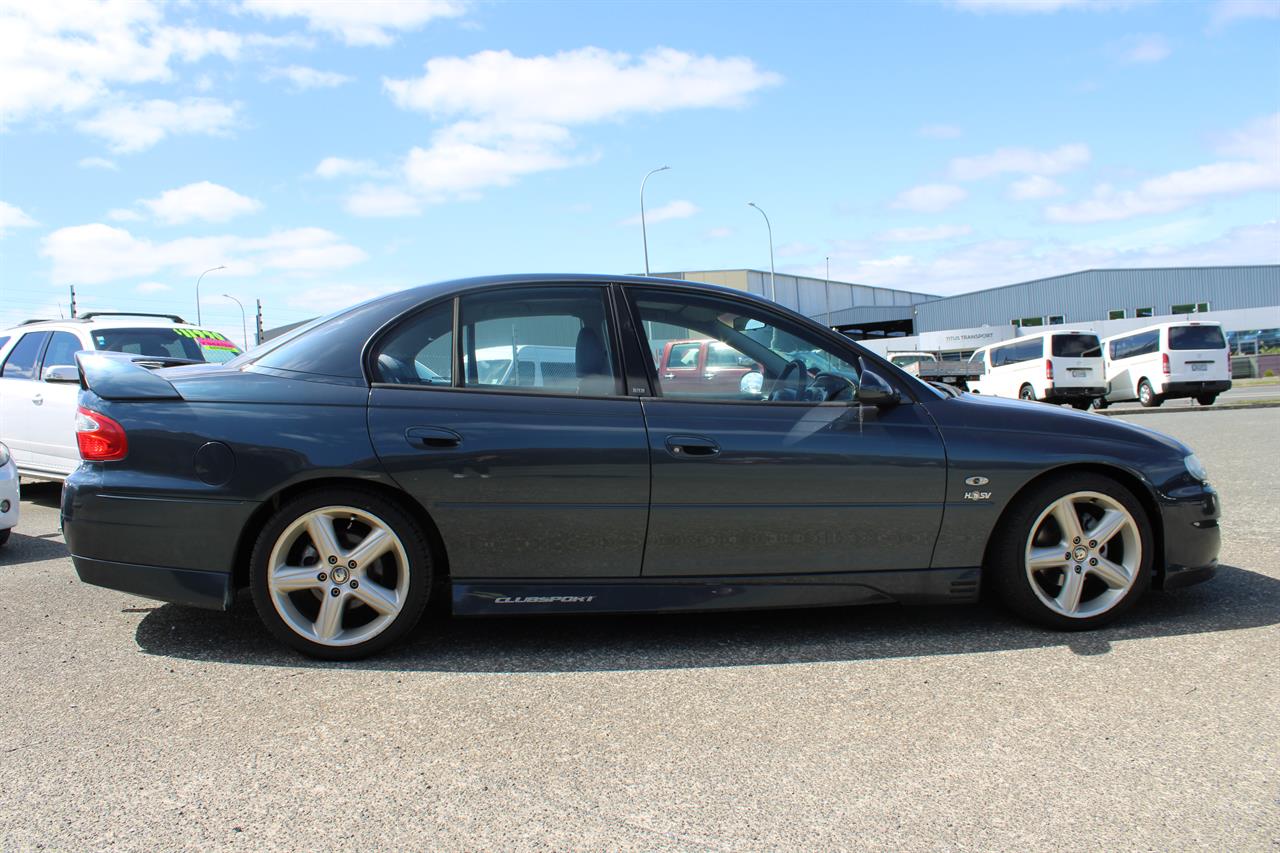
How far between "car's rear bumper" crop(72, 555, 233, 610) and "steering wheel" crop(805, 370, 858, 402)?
2444 millimetres

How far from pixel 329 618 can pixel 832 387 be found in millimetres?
2204

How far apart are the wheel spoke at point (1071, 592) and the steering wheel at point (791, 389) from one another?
1.35 meters

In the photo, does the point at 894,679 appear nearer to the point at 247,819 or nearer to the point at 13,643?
the point at 247,819

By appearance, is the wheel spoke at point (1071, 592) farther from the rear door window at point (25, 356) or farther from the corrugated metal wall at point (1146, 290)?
the corrugated metal wall at point (1146, 290)

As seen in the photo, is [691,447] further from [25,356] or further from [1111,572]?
[25,356]

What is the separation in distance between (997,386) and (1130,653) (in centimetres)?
2258

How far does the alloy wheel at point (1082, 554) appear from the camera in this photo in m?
3.84

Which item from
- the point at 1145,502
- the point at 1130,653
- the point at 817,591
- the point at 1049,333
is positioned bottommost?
the point at 1130,653

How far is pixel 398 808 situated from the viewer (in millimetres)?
2426

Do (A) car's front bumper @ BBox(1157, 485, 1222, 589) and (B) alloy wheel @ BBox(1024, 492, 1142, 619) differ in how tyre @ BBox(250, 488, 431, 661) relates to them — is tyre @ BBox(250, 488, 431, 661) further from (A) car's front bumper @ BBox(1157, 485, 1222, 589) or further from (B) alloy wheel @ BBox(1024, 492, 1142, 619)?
(A) car's front bumper @ BBox(1157, 485, 1222, 589)

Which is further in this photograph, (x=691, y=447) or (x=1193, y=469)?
(x=1193, y=469)

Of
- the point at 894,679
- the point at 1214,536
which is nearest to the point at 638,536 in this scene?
the point at 894,679

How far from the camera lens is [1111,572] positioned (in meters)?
3.88

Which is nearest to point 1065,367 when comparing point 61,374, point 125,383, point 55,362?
point 55,362
